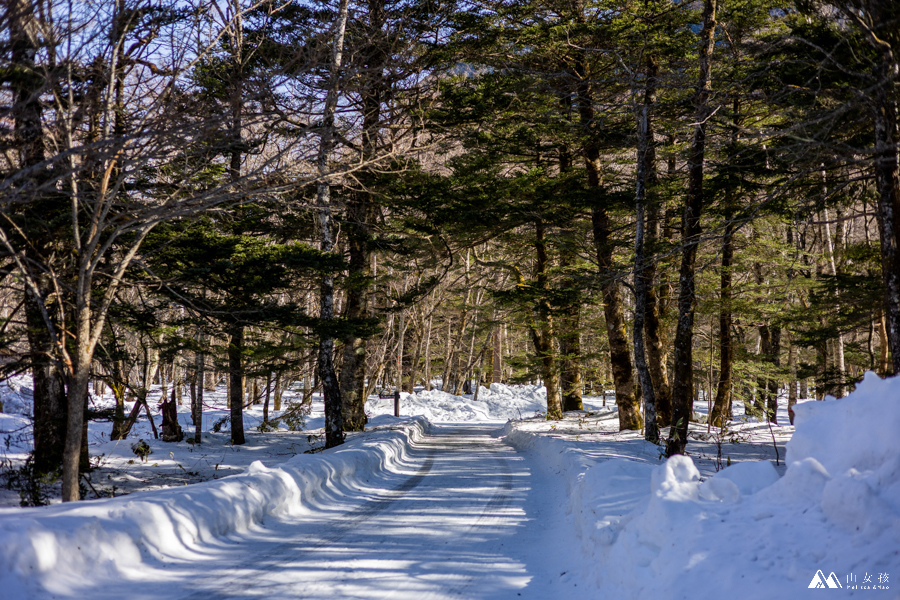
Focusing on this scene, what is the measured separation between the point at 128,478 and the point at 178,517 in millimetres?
6814

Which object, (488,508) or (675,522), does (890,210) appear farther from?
(488,508)

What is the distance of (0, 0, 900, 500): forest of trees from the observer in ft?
21.1

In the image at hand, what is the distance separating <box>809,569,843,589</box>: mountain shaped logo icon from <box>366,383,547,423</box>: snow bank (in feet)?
88.6

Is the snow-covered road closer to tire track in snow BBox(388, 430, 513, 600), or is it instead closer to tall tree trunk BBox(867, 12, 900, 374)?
tire track in snow BBox(388, 430, 513, 600)

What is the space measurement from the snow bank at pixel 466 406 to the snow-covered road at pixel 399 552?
2141 cm

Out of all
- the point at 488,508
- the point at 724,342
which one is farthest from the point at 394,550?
the point at 724,342

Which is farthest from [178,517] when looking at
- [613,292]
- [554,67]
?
[554,67]

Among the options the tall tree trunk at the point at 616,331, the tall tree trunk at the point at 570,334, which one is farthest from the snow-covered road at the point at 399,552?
the tall tree trunk at the point at 570,334

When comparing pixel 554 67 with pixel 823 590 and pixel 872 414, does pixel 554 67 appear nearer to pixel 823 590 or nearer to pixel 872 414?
pixel 872 414

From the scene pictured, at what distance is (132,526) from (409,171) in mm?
10775

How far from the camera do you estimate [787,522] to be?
3502mm

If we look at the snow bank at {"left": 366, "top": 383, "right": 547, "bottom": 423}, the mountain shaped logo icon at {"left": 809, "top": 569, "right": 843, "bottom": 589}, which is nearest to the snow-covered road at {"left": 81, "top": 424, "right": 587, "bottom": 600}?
the mountain shaped logo icon at {"left": 809, "top": 569, "right": 843, "bottom": 589}

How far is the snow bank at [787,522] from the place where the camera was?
300 cm

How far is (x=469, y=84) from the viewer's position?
1458 cm
